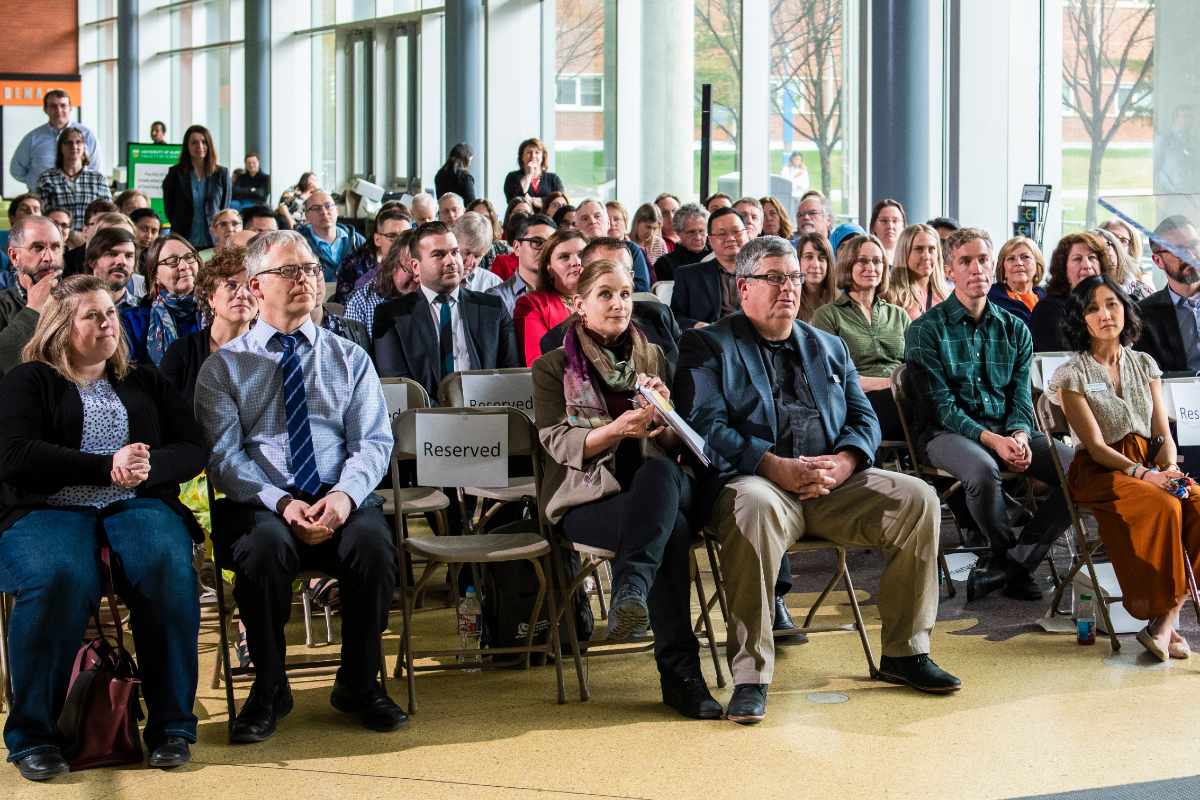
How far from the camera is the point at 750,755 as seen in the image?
13.2 ft

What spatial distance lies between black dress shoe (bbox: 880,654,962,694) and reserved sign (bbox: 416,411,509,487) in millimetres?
1360

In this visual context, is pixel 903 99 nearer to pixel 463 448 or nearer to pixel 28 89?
pixel 463 448

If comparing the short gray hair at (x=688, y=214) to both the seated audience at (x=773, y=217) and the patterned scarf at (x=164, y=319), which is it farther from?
the patterned scarf at (x=164, y=319)

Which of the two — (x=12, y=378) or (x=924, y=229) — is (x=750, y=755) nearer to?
(x=12, y=378)

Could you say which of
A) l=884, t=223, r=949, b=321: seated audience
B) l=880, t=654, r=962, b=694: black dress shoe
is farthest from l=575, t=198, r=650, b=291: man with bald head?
l=880, t=654, r=962, b=694: black dress shoe

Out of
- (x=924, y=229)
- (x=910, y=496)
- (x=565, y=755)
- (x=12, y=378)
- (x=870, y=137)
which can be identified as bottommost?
(x=565, y=755)

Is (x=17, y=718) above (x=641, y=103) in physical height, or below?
below

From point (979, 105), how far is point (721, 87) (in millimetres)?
3694

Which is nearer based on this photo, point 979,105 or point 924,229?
point 924,229

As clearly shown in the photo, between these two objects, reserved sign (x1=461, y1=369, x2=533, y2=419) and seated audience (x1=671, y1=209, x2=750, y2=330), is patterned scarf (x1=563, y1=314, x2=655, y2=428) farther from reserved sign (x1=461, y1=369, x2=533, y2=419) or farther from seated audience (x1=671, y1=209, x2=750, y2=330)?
seated audience (x1=671, y1=209, x2=750, y2=330)

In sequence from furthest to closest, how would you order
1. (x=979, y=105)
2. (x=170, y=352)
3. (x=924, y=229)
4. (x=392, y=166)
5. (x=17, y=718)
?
(x=392, y=166)
(x=979, y=105)
(x=924, y=229)
(x=170, y=352)
(x=17, y=718)

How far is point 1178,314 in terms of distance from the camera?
6.50 meters

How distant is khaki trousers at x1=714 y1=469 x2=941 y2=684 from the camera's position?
4410 mm

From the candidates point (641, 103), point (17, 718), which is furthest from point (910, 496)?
point (641, 103)
